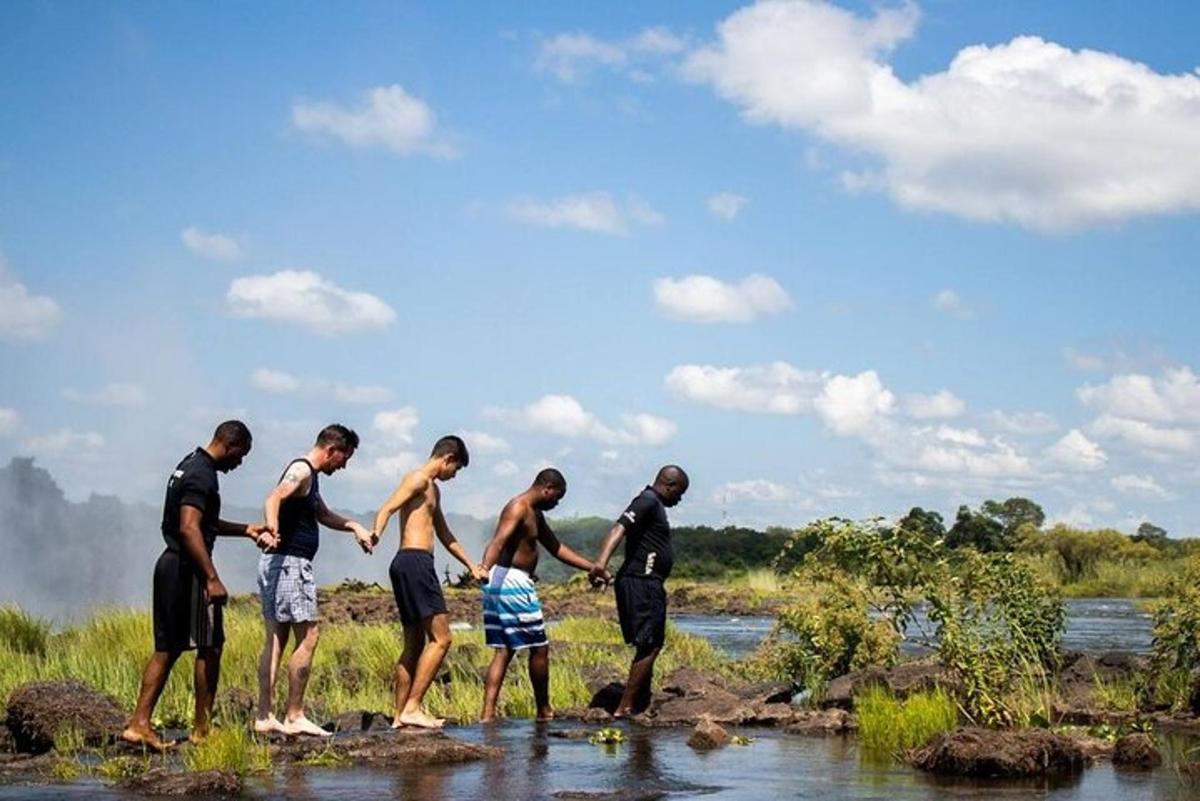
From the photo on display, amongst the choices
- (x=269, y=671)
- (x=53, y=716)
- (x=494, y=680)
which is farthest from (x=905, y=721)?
(x=53, y=716)

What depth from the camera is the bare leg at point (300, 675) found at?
11430 mm

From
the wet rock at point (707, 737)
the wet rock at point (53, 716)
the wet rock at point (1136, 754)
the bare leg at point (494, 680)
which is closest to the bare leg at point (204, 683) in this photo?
the wet rock at point (53, 716)

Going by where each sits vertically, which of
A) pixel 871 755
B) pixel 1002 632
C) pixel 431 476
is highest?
pixel 431 476

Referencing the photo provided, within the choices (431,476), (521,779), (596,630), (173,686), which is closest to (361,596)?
(596,630)

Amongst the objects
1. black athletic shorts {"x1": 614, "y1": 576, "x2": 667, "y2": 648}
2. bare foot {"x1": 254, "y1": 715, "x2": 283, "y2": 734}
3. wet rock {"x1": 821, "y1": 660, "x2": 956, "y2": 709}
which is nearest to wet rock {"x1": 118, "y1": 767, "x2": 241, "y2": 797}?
bare foot {"x1": 254, "y1": 715, "x2": 283, "y2": 734}

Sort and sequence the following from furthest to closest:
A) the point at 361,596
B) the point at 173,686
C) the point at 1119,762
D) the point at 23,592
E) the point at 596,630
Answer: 1. the point at 23,592
2. the point at 361,596
3. the point at 596,630
4. the point at 173,686
5. the point at 1119,762

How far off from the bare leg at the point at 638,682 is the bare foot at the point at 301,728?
325 centimetres

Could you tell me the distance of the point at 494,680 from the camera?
13406mm

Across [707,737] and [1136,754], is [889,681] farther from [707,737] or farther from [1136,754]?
[1136,754]

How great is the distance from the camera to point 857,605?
15.7 metres

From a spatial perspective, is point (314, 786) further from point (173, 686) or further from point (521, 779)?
point (173, 686)

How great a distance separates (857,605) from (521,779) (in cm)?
653

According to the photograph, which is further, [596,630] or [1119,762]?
[596,630]

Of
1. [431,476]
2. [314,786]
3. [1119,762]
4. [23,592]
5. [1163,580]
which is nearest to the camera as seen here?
[314,786]
